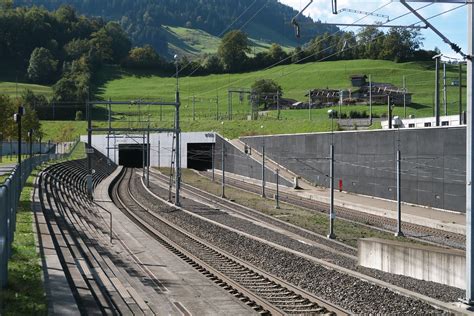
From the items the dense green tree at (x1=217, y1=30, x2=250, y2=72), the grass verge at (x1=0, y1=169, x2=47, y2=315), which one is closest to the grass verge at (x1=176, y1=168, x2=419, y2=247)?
the grass verge at (x1=0, y1=169, x2=47, y2=315)

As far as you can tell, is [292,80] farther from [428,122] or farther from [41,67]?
[428,122]

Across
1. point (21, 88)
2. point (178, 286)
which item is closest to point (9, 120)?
point (178, 286)

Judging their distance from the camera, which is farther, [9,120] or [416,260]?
[9,120]

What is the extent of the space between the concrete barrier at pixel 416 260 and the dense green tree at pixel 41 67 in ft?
526

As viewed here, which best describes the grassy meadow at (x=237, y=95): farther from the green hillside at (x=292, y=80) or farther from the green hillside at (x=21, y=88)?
the green hillside at (x=21, y=88)

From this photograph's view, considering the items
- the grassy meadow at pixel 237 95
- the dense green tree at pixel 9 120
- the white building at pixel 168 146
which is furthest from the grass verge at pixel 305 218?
the white building at pixel 168 146

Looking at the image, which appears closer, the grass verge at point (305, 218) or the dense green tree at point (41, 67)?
the grass verge at point (305, 218)

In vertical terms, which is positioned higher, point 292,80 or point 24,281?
point 292,80

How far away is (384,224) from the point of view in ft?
121

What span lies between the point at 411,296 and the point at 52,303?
7659mm

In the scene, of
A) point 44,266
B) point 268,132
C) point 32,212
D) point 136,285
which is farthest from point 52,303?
point 268,132

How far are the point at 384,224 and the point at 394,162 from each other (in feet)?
37.4

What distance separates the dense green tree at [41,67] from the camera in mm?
169125

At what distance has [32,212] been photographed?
834 inches
